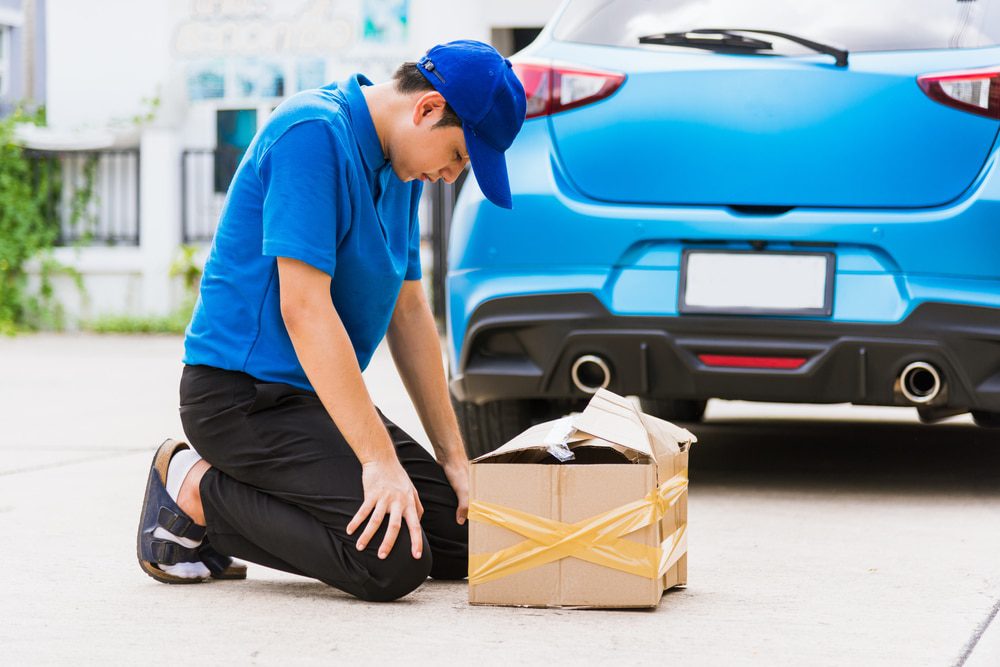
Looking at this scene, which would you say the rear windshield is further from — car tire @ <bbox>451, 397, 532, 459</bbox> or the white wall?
the white wall

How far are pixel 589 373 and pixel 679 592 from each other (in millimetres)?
1091

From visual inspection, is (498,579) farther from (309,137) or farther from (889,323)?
(889,323)

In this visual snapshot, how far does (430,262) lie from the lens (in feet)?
43.2

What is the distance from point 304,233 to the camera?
287cm

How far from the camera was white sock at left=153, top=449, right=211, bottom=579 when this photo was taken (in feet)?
10.3

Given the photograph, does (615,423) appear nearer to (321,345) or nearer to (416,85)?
(321,345)

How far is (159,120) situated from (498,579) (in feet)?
38.0

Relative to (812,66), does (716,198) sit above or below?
below

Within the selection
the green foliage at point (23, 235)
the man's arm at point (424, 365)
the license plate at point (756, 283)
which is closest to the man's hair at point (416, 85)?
the man's arm at point (424, 365)

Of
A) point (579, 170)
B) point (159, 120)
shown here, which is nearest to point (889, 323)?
point (579, 170)

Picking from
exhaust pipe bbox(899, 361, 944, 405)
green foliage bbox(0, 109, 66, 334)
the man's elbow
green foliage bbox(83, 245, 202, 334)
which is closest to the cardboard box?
the man's elbow

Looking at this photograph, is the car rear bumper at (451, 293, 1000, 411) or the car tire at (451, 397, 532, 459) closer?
the car rear bumper at (451, 293, 1000, 411)

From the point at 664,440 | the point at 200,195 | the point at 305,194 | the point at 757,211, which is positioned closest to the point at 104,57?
the point at 200,195

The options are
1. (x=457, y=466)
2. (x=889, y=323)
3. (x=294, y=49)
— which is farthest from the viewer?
(x=294, y=49)
